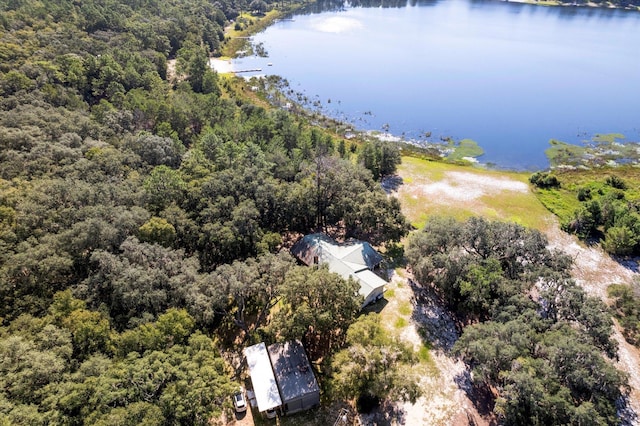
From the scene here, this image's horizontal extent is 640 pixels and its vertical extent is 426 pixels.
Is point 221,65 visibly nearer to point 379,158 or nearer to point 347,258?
point 379,158

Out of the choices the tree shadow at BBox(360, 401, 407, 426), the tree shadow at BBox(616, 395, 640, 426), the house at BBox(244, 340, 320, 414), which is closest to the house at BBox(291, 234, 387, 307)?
the house at BBox(244, 340, 320, 414)

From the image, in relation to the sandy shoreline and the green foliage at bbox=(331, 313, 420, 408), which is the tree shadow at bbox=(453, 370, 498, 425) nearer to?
the green foliage at bbox=(331, 313, 420, 408)

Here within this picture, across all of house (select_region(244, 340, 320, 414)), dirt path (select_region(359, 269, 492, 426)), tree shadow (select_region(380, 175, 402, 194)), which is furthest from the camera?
tree shadow (select_region(380, 175, 402, 194))

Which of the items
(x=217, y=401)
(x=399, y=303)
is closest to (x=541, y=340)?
(x=399, y=303)

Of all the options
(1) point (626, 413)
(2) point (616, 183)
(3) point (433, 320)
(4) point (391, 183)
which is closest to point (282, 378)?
(3) point (433, 320)

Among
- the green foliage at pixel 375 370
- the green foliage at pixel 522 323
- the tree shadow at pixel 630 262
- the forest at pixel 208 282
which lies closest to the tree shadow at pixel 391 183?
the forest at pixel 208 282

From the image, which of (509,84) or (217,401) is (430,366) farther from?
(509,84)
